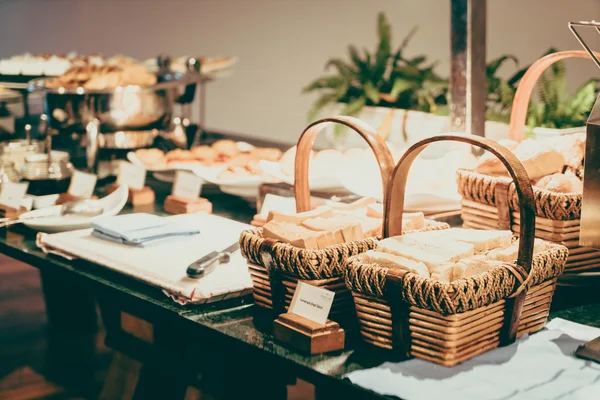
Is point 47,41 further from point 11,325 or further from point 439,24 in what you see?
point 11,325

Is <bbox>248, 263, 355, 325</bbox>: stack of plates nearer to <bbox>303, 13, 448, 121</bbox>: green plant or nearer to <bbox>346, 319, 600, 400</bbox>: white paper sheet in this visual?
<bbox>346, 319, 600, 400</bbox>: white paper sheet

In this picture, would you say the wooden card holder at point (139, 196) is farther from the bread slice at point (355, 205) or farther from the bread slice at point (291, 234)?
the bread slice at point (291, 234)

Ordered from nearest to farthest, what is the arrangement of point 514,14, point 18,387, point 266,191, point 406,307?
point 406,307, point 266,191, point 18,387, point 514,14

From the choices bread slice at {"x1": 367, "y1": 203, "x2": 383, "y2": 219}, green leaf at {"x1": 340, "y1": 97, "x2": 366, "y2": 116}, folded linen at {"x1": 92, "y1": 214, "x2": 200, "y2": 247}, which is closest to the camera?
bread slice at {"x1": 367, "y1": 203, "x2": 383, "y2": 219}

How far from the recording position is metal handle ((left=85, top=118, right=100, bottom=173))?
8.55 feet

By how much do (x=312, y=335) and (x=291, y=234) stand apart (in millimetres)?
196

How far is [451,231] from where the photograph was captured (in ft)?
4.41

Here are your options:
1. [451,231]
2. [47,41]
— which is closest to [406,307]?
[451,231]

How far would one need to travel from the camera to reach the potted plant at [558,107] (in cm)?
260

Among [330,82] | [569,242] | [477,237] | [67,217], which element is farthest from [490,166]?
[330,82]

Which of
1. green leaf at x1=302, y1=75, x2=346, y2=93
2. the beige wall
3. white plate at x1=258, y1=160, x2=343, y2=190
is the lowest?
white plate at x1=258, y1=160, x2=343, y2=190

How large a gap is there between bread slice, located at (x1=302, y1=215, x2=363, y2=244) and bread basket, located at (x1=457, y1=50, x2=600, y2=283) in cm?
31

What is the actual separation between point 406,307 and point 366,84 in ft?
7.32

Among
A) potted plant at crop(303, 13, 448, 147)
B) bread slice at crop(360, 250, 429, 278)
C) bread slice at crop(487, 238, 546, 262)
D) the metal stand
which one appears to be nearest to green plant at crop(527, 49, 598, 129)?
potted plant at crop(303, 13, 448, 147)
